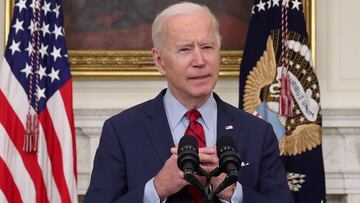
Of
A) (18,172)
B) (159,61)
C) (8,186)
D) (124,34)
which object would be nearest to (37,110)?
(18,172)

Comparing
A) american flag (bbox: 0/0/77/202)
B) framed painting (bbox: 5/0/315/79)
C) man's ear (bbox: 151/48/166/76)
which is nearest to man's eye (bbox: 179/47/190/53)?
man's ear (bbox: 151/48/166/76)

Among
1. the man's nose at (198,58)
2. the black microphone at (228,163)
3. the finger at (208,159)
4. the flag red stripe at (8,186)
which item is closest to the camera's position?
the black microphone at (228,163)

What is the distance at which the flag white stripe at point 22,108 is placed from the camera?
4965 mm

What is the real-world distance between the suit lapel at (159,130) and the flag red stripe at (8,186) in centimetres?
235

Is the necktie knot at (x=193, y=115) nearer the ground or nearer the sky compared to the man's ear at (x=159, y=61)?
nearer the ground

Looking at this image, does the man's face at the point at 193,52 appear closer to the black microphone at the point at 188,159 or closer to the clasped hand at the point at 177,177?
the clasped hand at the point at 177,177

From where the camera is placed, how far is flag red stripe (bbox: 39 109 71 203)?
502cm

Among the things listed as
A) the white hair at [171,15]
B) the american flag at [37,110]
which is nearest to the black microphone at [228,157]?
the white hair at [171,15]

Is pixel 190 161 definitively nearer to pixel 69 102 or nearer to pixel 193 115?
pixel 193 115

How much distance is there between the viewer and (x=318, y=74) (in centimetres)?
570

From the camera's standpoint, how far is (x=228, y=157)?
2211 mm

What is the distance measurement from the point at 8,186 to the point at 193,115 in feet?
8.21

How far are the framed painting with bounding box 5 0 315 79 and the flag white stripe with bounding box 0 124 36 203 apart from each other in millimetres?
846

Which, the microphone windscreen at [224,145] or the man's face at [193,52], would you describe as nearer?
the microphone windscreen at [224,145]
